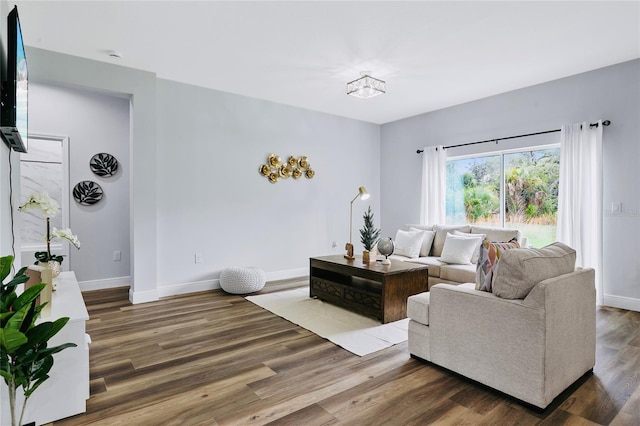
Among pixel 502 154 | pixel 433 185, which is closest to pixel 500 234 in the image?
pixel 502 154

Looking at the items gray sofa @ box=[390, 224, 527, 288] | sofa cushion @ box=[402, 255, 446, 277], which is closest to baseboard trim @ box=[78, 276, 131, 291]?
gray sofa @ box=[390, 224, 527, 288]

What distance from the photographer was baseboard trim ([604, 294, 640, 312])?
12.5ft

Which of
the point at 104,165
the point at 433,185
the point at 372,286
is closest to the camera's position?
the point at 372,286

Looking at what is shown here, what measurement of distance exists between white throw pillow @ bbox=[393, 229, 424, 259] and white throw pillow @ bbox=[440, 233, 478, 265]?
1.44 feet

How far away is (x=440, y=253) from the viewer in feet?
16.3

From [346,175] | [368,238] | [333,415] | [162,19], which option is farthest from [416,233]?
[162,19]

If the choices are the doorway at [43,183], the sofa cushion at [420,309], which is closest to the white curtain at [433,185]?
the sofa cushion at [420,309]

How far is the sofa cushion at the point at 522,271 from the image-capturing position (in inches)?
79.8

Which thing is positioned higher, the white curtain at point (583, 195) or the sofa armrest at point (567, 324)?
the white curtain at point (583, 195)

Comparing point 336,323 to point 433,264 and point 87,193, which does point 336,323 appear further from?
Result: point 87,193

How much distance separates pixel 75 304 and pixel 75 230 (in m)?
2.96

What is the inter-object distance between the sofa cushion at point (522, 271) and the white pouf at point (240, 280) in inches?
121

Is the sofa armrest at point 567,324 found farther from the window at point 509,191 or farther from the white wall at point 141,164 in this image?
the white wall at point 141,164

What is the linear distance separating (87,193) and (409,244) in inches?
172
